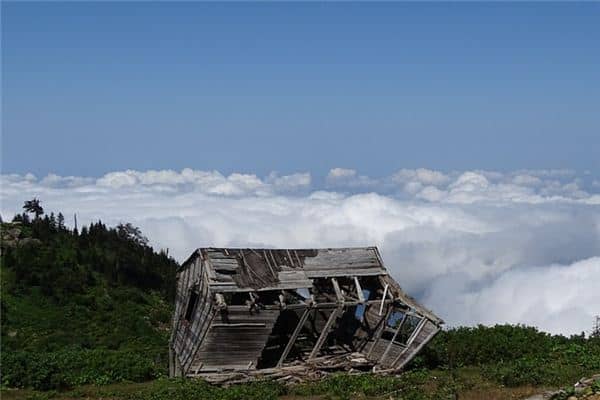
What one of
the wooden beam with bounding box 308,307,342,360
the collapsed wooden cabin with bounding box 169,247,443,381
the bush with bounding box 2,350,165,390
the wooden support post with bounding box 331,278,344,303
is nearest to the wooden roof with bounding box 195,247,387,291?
the collapsed wooden cabin with bounding box 169,247,443,381

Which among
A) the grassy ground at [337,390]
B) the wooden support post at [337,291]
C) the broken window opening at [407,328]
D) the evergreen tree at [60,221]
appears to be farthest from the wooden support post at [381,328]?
the evergreen tree at [60,221]

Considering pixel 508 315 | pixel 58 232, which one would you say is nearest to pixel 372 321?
pixel 58 232

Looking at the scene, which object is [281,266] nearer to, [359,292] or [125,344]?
[359,292]

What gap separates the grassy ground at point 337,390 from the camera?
19.4m

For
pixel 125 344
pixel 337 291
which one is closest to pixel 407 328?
pixel 337 291

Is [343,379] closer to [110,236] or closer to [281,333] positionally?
[281,333]

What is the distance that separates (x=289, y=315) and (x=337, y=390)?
7341mm

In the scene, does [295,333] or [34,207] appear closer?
[295,333]

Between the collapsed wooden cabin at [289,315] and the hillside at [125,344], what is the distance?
1.45 metres

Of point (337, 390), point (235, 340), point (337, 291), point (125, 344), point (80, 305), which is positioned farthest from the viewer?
point (80, 305)

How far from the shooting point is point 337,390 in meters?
21.1

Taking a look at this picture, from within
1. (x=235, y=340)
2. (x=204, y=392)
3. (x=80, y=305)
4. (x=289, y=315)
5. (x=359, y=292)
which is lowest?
(x=204, y=392)

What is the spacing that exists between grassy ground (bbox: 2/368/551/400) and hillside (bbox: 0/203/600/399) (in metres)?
0.04

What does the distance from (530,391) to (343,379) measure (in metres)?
6.04
